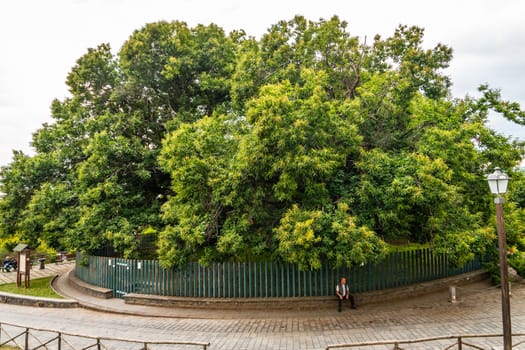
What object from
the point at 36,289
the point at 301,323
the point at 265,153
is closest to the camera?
the point at 301,323

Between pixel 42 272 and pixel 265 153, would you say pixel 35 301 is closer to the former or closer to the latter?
pixel 42 272

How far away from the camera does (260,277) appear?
43.1 ft

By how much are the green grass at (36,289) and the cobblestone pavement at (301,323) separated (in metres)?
2.33

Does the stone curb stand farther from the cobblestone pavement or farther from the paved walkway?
the paved walkway

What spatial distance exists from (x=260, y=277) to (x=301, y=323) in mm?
2573

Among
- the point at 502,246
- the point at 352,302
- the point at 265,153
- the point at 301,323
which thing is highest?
the point at 265,153

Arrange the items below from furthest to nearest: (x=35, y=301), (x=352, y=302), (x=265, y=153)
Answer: (x=35, y=301), (x=352, y=302), (x=265, y=153)

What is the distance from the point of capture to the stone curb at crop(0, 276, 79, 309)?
14523mm

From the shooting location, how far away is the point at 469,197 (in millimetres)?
13828

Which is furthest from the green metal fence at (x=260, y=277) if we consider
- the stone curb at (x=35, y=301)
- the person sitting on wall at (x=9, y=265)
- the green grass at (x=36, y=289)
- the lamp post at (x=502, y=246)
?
the person sitting on wall at (x=9, y=265)

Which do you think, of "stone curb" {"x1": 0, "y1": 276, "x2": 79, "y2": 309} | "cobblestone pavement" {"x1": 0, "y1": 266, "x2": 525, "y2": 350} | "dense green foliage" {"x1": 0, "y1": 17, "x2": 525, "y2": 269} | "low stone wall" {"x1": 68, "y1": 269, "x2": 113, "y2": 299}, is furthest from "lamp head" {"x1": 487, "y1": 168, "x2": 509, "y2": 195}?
"stone curb" {"x1": 0, "y1": 276, "x2": 79, "y2": 309}

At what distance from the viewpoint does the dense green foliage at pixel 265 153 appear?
1148 cm

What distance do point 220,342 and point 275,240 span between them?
13.1 feet

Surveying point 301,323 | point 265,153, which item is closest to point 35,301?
point 301,323
